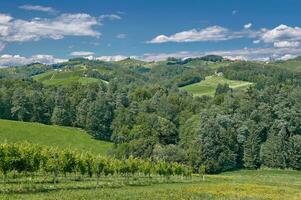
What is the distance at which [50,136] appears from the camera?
488 ft

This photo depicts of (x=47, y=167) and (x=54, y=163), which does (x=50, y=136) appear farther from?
(x=47, y=167)

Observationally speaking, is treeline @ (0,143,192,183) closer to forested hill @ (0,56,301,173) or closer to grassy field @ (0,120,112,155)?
forested hill @ (0,56,301,173)

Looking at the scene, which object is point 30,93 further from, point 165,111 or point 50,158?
point 50,158

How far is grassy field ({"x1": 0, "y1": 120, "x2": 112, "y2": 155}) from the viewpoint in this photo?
14312cm

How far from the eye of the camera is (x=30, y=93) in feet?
606

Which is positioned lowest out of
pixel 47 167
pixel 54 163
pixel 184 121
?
pixel 184 121

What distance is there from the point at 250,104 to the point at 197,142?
30962mm

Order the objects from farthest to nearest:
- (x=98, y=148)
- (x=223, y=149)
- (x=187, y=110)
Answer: (x=187, y=110) < (x=98, y=148) < (x=223, y=149)

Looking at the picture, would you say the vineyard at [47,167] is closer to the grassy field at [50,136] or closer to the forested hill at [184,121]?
the forested hill at [184,121]

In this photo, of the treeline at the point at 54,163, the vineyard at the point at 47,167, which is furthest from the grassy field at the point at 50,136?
the treeline at the point at 54,163

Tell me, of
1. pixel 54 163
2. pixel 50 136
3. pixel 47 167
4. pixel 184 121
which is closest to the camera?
pixel 47 167

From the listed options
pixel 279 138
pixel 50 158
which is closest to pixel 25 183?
pixel 50 158

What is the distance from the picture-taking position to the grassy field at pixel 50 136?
143125mm

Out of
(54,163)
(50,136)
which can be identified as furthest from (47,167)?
(50,136)
